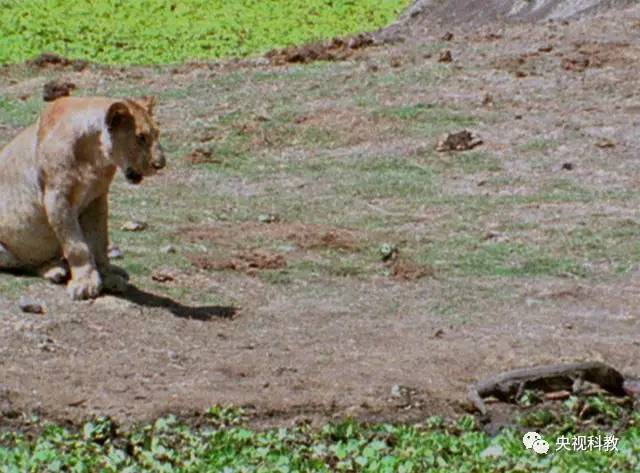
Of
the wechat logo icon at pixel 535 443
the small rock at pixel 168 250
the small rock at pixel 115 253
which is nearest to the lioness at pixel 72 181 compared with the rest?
the small rock at pixel 115 253

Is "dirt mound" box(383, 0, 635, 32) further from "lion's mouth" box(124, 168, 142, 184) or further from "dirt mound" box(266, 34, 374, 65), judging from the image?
"lion's mouth" box(124, 168, 142, 184)

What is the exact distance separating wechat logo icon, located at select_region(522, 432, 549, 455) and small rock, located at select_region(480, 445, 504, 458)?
19 cm

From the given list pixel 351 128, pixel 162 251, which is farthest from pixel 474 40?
pixel 162 251

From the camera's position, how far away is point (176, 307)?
10.7 m

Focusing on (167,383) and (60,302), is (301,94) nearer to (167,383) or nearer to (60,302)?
(60,302)

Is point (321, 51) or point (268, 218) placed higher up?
point (268, 218)

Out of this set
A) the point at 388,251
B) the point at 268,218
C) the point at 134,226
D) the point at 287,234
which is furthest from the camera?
the point at 268,218

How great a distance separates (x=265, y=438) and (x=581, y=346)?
96.3 inches

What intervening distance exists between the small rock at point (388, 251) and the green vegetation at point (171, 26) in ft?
32.1

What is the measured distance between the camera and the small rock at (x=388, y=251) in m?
12.4

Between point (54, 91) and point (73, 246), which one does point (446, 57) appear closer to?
point (54, 91)

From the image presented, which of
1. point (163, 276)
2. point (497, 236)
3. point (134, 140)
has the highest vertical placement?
point (134, 140)

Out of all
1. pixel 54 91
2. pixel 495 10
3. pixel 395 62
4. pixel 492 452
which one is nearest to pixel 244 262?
pixel 492 452

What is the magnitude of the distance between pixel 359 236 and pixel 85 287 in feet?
10.2
